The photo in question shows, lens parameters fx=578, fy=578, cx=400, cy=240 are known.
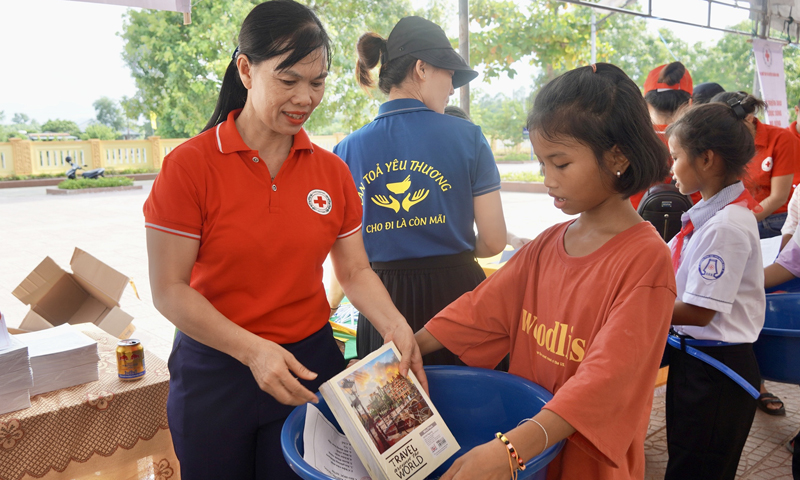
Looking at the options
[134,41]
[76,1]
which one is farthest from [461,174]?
[134,41]

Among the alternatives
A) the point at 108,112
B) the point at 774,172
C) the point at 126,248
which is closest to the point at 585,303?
the point at 774,172

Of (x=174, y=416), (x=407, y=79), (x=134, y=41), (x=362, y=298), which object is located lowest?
(x=174, y=416)

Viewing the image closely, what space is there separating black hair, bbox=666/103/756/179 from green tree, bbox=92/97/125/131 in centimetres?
3983

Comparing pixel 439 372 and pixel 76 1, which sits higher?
pixel 76 1

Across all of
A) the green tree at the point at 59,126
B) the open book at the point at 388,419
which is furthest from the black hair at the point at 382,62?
the green tree at the point at 59,126

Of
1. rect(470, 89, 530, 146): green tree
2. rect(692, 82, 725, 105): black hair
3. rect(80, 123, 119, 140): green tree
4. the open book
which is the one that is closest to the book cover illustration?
the open book

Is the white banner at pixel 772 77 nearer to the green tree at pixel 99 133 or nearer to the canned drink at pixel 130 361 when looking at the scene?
the canned drink at pixel 130 361

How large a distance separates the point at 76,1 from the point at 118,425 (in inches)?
61.2

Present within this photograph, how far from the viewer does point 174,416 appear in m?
1.33

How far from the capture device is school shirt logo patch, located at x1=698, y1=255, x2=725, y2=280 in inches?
64.9

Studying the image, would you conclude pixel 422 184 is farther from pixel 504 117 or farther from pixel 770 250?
pixel 504 117

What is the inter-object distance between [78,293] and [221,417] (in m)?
2.26

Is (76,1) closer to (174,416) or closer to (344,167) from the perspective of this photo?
(344,167)

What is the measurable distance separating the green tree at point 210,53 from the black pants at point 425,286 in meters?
6.17
